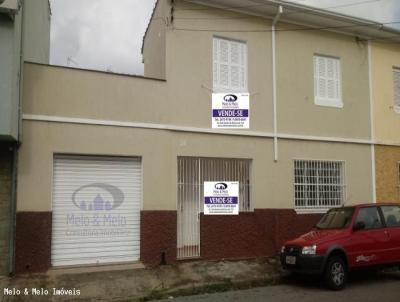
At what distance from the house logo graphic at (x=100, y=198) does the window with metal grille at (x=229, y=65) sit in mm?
3771

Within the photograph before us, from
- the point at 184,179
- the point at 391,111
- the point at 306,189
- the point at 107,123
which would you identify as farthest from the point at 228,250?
the point at 391,111

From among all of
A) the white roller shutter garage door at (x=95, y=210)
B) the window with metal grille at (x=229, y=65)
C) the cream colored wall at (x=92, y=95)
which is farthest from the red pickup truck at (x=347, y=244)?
the cream colored wall at (x=92, y=95)

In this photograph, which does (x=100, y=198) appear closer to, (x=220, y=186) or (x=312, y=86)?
(x=220, y=186)

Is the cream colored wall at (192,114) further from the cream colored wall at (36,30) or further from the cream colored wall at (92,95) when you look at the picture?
the cream colored wall at (36,30)

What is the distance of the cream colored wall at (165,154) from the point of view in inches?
410

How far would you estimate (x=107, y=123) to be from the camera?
11164 mm

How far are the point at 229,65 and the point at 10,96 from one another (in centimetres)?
587

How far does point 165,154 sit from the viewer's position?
11742 mm

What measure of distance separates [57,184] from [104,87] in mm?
2508

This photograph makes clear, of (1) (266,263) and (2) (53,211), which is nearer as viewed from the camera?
(2) (53,211)

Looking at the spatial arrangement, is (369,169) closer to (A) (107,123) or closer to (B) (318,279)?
(B) (318,279)

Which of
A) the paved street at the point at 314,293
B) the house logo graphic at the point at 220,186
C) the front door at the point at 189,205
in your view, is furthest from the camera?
the house logo graphic at the point at 220,186

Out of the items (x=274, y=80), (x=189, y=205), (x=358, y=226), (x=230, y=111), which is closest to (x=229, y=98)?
(x=230, y=111)

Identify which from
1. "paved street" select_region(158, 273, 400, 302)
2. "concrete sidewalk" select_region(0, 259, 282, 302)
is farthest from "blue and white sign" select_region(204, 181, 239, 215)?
"paved street" select_region(158, 273, 400, 302)
